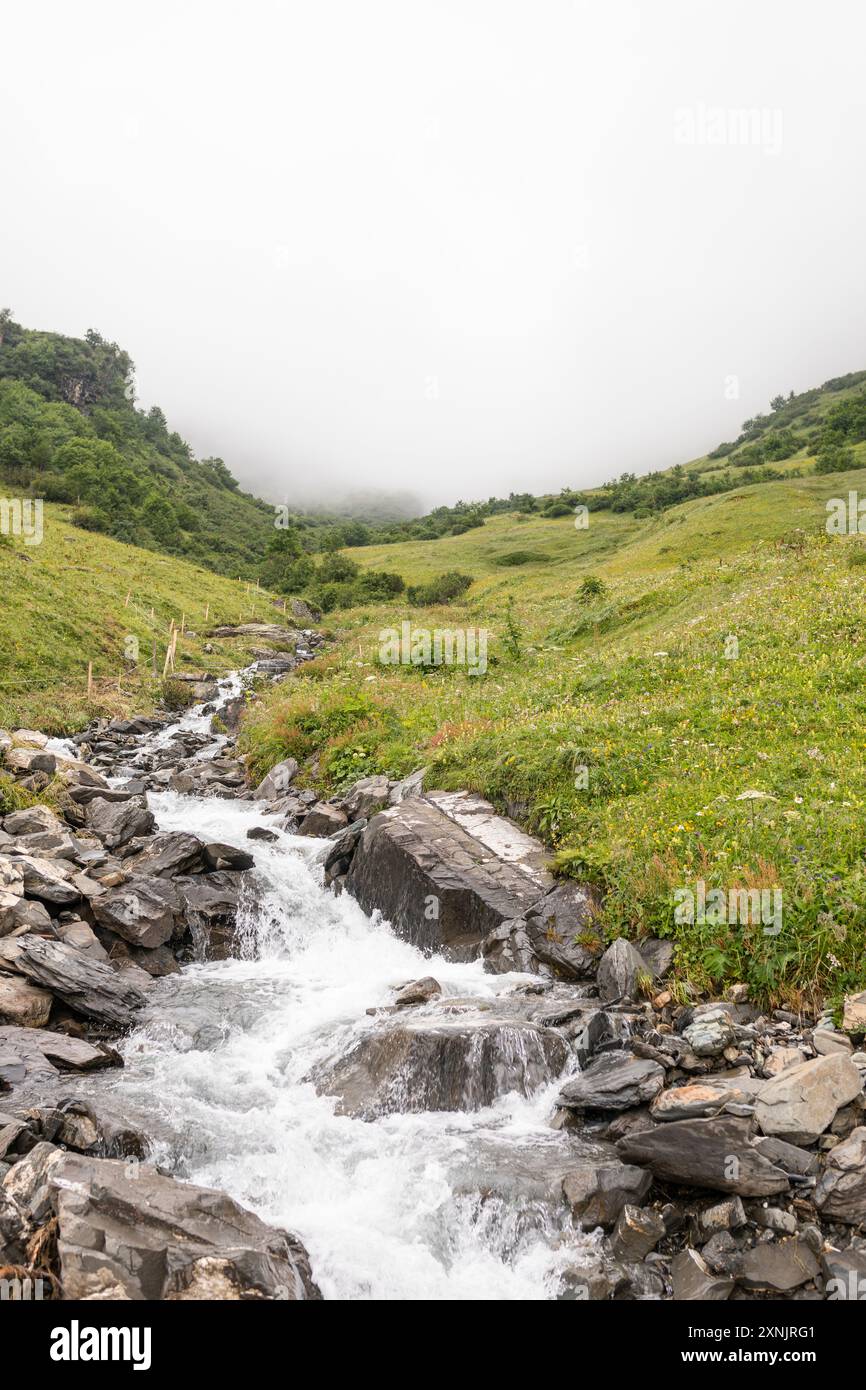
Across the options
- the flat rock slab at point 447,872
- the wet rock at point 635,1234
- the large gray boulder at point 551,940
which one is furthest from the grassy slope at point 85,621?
the wet rock at point 635,1234

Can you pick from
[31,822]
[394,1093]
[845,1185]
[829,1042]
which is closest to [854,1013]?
[829,1042]

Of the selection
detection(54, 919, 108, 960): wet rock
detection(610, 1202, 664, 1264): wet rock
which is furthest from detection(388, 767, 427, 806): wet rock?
detection(610, 1202, 664, 1264): wet rock

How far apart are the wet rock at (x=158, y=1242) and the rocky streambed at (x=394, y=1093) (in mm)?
24

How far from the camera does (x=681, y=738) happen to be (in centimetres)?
1636

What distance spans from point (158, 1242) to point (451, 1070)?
406 centimetres

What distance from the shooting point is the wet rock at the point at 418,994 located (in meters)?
11.6

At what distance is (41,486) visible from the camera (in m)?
82.2

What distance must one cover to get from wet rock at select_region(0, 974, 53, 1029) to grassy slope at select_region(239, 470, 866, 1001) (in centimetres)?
855

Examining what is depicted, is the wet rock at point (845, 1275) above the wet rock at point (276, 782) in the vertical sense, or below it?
below

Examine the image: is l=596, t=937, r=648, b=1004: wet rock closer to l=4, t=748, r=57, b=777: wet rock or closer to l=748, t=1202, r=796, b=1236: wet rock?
l=748, t=1202, r=796, b=1236: wet rock

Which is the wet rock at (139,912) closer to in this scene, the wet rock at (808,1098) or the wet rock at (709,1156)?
the wet rock at (709,1156)

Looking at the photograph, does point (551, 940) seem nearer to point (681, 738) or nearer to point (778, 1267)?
point (778, 1267)
